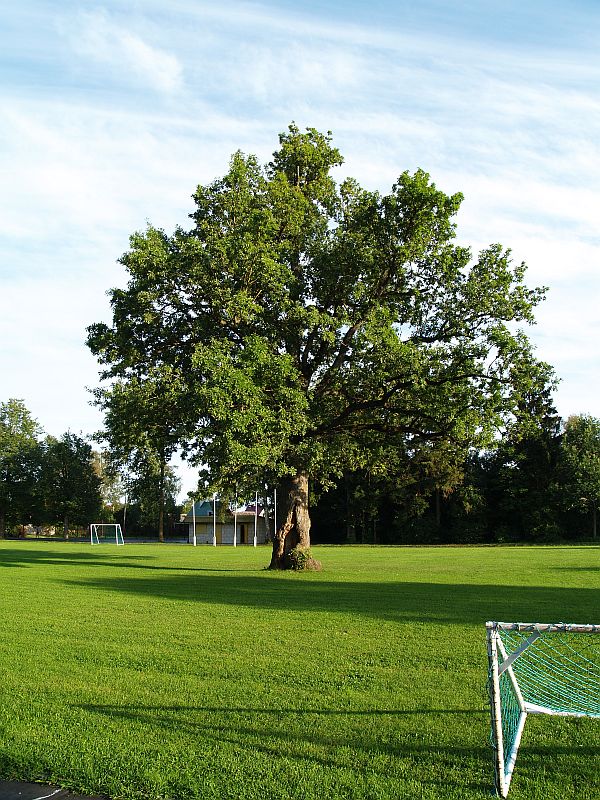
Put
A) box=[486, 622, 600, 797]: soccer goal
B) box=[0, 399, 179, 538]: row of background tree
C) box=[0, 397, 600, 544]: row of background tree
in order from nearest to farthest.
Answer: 1. box=[486, 622, 600, 797]: soccer goal
2. box=[0, 397, 600, 544]: row of background tree
3. box=[0, 399, 179, 538]: row of background tree

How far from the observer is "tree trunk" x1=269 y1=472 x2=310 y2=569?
28.1 m

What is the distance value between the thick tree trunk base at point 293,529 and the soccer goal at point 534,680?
1701cm

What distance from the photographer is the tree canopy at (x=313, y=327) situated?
24219mm

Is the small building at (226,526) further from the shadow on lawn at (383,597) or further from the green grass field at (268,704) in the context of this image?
the green grass field at (268,704)

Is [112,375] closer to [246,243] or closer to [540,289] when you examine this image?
[246,243]

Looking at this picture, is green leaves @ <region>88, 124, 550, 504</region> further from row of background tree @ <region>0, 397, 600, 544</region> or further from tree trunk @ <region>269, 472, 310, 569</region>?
row of background tree @ <region>0, 397, 600, 544</region>

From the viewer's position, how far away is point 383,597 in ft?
57.8

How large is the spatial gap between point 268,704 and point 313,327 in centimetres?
1955

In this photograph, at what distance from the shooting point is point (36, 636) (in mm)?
11367

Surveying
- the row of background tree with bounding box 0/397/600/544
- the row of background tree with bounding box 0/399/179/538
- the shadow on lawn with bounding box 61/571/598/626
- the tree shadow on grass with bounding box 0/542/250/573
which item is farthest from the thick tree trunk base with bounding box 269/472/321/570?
the row of background tree with bounding box 0/399/179/538

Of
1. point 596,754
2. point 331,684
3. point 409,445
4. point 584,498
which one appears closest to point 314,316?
point 409,445

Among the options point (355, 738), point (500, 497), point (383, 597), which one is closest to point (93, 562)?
point (383, 597)

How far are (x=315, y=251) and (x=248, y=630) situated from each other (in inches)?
691

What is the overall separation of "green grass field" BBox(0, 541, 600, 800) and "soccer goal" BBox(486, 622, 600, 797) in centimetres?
19
